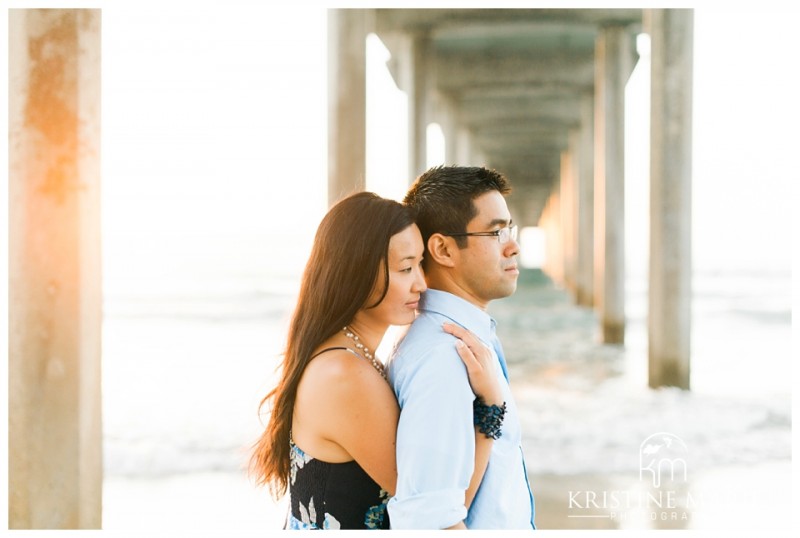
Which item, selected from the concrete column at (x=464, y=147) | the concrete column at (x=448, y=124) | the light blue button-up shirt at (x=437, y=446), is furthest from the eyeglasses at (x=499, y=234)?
the concrete column at (x=464, y=147)

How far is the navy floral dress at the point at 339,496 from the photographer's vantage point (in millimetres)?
2047

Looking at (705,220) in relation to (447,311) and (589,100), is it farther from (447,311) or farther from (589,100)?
(447,311)

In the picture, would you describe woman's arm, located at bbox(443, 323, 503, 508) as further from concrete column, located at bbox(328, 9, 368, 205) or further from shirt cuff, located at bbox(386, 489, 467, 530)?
concrete column, located at bbox(328, 9, 368, 205)

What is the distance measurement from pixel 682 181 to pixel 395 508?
1010cm

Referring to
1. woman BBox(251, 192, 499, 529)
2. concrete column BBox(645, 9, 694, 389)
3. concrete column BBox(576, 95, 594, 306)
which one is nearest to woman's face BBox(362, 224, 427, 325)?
woman BBox(251, 192, 499, 529)

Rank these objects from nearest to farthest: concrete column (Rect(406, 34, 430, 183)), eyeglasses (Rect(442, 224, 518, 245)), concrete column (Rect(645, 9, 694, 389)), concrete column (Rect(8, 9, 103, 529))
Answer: eyeglasses (Rect(442, 224, 518, 245)), concrete column (Rect(8, 9, 103, 529)), concrete column (Rect(645, 9, 694, 389)), concrete column (Rect(406, 34, 430, 183))

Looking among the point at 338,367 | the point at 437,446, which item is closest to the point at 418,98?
the point at 338,367

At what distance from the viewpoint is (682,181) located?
35.8ft

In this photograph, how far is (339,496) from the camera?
206 centimetres

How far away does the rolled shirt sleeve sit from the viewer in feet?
5.92

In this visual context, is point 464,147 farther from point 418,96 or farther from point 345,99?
point 345,99

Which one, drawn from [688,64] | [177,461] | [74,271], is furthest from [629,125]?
[74,271]

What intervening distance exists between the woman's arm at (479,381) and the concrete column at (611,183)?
16407 millimetres

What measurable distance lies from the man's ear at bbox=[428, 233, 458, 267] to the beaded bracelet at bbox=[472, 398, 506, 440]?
1.41 ft
